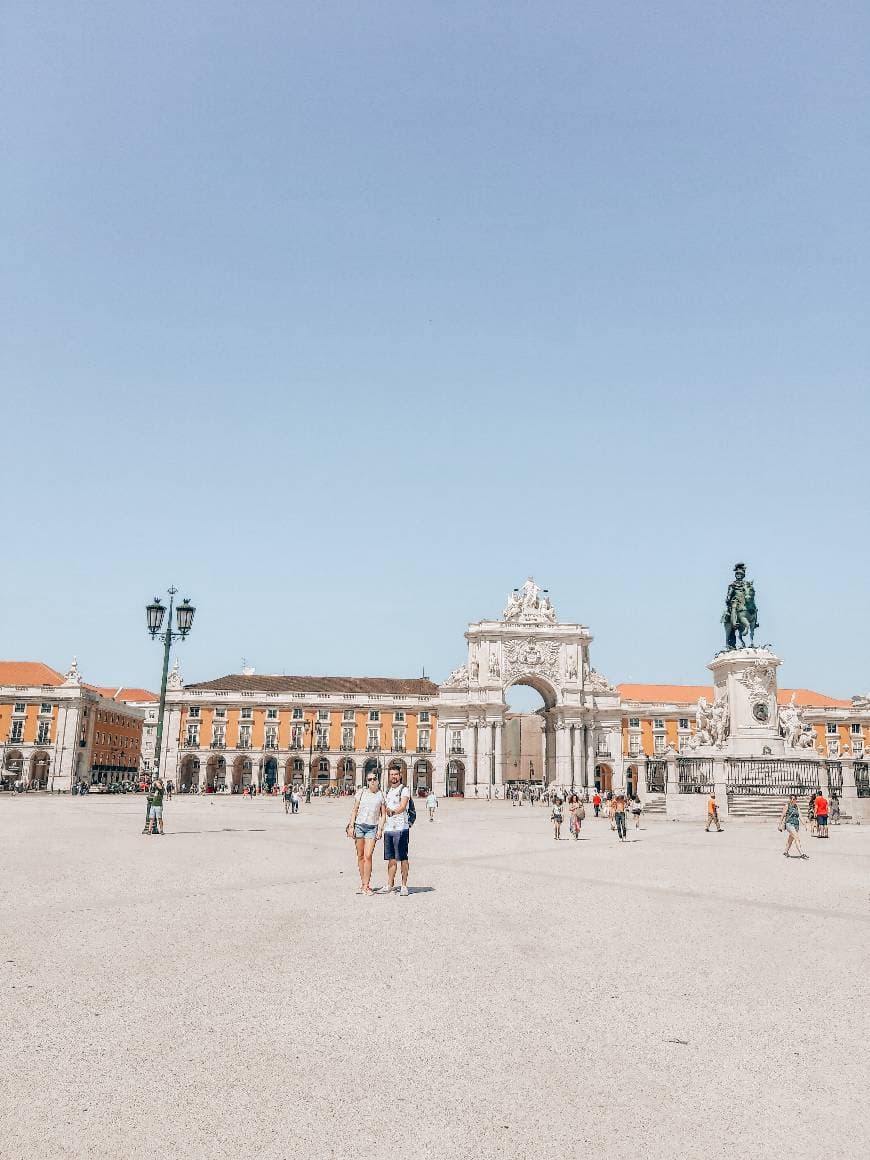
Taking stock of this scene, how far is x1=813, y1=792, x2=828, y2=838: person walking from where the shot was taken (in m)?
21.9

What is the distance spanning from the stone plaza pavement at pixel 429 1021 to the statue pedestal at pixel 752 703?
23668 millimetres

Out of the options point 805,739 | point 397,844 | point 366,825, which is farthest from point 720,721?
point 366,825

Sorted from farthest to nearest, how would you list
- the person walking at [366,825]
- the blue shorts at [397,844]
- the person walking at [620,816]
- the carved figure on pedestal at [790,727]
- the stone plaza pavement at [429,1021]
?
the carved figure on pedestal at [790,727], the person walking at [620,816], the blue shorts at [397,844], the person walking at [366,825], the stone plaza pavement at [429,1021]

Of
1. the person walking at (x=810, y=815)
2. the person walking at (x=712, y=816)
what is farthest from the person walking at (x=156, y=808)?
the person walking at (x=810, y=815)

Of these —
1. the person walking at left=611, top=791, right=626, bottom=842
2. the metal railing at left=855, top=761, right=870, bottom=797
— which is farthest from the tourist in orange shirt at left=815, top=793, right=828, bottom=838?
the metal railing at left=855, top=761, right=870, bottom=797

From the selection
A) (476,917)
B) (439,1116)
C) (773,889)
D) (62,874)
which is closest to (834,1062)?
(439,1116)

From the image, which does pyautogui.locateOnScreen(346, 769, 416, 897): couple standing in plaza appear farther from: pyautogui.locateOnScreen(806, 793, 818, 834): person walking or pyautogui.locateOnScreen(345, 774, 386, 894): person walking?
pyautogui.locateOnScreen(806, 793, 818, 834): person walking

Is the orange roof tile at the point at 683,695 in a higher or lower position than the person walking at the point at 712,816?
higher

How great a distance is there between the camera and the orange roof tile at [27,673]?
83562 millimetres

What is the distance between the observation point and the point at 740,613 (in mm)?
37281

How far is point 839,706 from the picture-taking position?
8944cm

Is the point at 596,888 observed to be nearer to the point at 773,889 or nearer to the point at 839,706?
the point at 773,889

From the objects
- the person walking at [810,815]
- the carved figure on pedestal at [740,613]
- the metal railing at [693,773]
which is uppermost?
the carved figure on pedestal at [740,613]

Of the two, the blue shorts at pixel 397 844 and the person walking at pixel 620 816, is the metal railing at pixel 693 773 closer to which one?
the person walking at pixel 620 816
